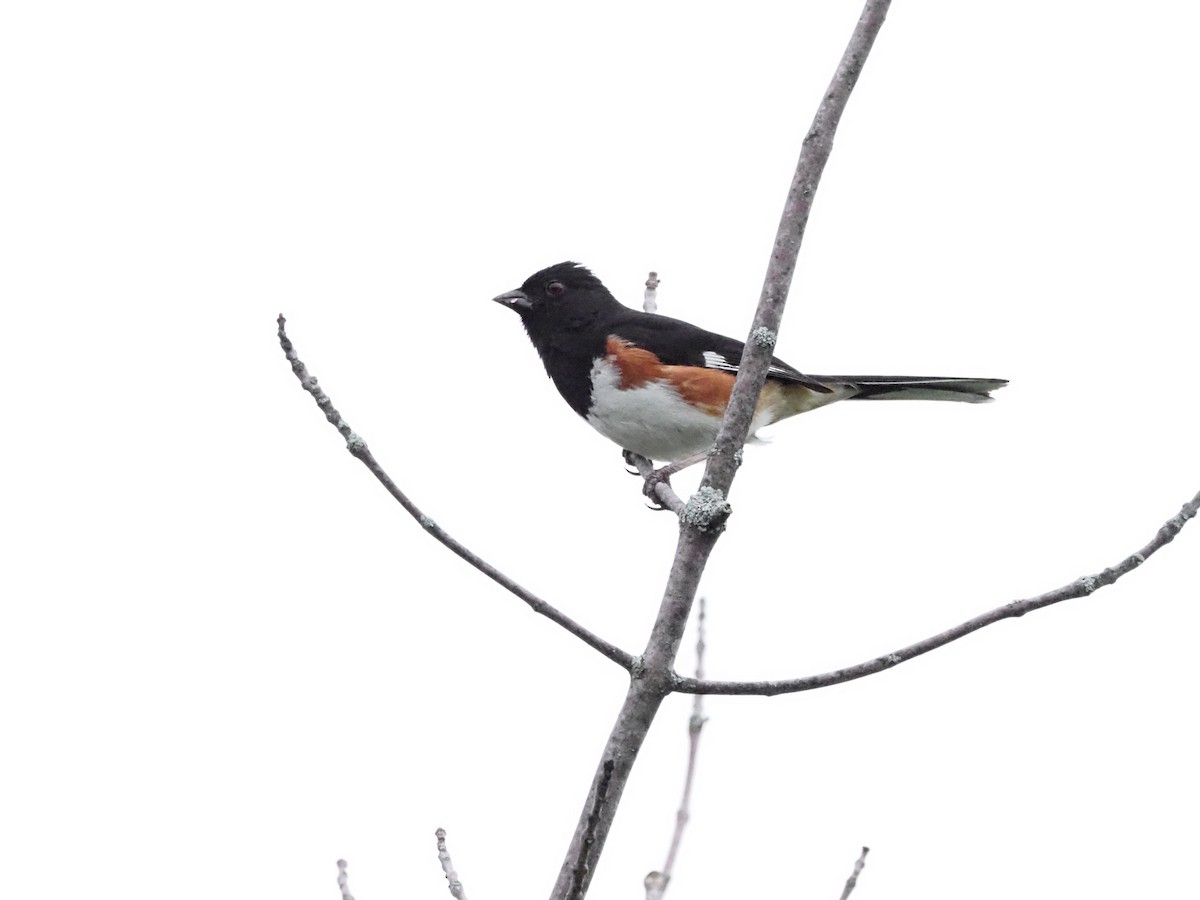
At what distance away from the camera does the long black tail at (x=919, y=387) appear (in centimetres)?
577

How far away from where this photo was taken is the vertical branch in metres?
2.75

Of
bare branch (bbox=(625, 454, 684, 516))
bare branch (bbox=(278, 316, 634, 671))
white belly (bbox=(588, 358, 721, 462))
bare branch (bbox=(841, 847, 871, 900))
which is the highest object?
white belly (bbox=(588, 358, 721, 462))

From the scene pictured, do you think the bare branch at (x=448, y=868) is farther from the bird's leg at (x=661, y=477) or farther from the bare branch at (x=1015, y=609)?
the bird's leg at (x=661, y=477)

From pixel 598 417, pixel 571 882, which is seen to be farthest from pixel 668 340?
pixel 571 882

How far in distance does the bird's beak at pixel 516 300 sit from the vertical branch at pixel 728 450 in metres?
3.29

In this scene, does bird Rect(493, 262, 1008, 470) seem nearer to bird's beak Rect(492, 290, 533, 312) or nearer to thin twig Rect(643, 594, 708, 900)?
bird's beak Rect(492, 290, 533, 312)

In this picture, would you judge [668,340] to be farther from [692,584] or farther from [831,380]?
[692,584]

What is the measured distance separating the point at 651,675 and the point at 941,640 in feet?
2.00

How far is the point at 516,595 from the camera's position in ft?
9.29

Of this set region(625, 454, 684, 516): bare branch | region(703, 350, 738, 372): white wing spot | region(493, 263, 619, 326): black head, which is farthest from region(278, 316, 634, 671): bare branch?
region(493, 263, 619, 326): black head

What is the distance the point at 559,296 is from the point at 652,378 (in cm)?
81

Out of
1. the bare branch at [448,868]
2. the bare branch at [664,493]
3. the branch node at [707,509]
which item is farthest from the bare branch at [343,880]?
the bare branch at [664,493]

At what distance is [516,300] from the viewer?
620cm

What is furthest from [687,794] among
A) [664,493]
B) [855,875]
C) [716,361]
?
[716,361]
